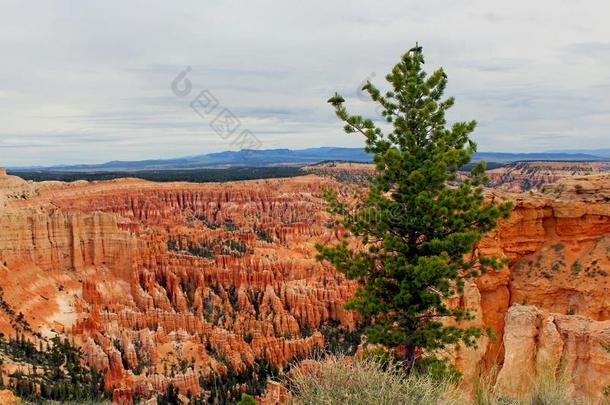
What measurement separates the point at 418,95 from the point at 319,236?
4838 centimetres

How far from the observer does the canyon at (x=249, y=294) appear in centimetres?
1387

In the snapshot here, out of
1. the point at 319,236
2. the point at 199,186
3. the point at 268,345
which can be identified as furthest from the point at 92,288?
the point at 199,186

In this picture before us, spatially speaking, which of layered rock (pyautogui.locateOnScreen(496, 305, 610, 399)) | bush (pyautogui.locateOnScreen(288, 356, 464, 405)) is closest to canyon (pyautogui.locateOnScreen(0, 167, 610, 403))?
layered rock (pyautogui.locateOnScreen(496, 305, 610, 399))

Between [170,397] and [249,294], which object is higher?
[249,294]

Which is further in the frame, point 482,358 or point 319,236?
point 319,236

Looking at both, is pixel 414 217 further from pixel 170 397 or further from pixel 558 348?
pixel 170 397

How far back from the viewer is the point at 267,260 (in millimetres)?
46562

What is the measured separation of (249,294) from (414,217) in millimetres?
32972

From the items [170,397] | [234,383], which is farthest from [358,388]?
[234,383]

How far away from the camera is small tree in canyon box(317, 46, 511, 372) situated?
9836 millimetres

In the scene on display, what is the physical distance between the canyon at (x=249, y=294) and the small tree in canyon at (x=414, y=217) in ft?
6.96

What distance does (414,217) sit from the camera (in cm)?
1020

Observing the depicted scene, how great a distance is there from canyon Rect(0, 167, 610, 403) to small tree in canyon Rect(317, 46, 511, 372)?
2.12 metres

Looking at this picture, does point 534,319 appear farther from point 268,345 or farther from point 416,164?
point 268,345
